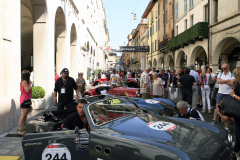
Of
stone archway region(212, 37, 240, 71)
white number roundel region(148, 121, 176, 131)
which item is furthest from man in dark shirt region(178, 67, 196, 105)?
stone archway region(212, 37, 240, 71)

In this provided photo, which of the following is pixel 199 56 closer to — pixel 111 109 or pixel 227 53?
pixel 227 53

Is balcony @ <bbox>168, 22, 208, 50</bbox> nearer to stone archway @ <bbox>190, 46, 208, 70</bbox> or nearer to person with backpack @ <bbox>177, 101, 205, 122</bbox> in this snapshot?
stone archway @ <bbox>190, 46, 208, 70</bbox>

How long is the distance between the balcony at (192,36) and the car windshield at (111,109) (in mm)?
15205

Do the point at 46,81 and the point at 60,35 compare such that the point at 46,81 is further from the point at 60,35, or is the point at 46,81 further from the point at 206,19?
the point at 206,19

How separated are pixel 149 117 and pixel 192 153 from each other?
4.72ft

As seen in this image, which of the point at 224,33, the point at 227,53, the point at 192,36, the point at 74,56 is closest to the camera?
the point at 224,33

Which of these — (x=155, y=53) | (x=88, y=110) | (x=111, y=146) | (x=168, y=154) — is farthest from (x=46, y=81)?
(x=155, y=53)

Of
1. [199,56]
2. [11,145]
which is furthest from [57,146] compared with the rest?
[199,56]

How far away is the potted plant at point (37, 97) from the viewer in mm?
9266

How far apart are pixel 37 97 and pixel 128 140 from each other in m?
7.55

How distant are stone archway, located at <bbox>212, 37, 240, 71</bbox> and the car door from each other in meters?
15.0

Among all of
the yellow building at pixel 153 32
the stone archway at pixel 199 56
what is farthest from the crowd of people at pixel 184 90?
the yellow building at pixel 153 32

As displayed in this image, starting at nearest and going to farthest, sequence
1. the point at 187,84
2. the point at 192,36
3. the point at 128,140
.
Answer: the point at 128,140 < the point at 187,84 < the point at 192,36

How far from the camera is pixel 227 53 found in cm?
1753
